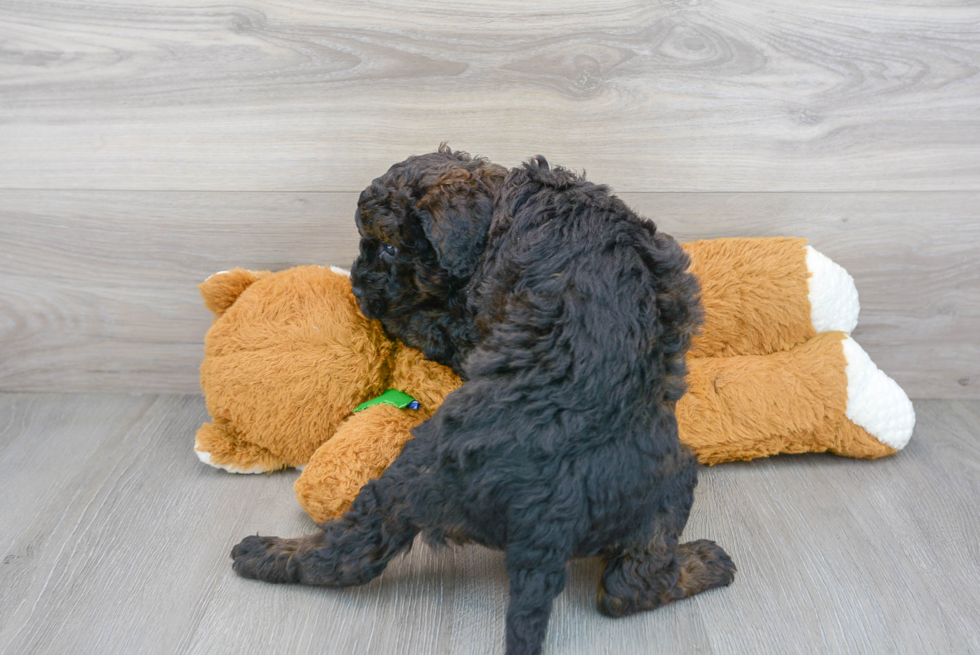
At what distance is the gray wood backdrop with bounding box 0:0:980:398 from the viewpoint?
161 centimetres

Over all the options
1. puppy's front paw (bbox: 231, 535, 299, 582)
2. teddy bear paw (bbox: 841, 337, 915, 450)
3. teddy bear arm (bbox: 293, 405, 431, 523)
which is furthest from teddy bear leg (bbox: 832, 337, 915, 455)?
puppy's front paw (bbox: 231, 535, 299, 582)

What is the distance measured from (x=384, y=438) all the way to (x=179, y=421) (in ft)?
2.43

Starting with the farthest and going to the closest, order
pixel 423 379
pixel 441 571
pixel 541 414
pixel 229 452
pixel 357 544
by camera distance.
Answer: pixel 229 452 → pixel 423 379 → pixel 441 571 → pixel 357 544 → pixel 541 414

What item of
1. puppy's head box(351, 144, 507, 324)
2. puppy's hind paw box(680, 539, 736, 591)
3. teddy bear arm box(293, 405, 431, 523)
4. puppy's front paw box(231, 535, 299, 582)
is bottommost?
puppy's front paw box(231, 535, 299, 582)

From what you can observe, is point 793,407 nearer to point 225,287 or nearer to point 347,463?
point 347,463

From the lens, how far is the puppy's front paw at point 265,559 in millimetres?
1226

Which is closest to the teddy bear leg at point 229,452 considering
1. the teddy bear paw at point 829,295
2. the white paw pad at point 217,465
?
the white paw pad at point 217,465

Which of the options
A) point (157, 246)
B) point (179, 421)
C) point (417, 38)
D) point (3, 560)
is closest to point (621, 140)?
point (417, 38)

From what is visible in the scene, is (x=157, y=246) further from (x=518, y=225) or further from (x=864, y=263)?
(x=864, y=263)

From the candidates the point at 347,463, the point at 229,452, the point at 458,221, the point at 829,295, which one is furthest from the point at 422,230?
the point at 829,295

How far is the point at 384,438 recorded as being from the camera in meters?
1.33

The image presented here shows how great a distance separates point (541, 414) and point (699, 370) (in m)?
0.71

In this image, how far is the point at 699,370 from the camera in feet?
5.21

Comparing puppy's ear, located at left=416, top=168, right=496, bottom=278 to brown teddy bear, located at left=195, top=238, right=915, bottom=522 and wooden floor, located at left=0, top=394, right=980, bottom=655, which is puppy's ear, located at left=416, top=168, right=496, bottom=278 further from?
wooden floor, located at left=0, top=394, right=980, bottom=655
